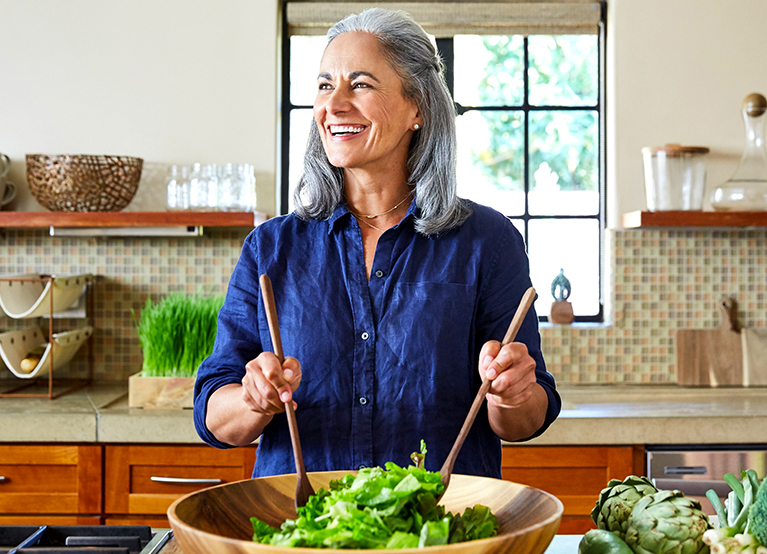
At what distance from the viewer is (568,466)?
7.10 feet

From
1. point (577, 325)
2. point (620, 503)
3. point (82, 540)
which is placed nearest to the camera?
point (620, 503)

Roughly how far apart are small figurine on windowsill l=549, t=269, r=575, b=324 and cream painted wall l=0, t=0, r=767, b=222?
291 millimetres

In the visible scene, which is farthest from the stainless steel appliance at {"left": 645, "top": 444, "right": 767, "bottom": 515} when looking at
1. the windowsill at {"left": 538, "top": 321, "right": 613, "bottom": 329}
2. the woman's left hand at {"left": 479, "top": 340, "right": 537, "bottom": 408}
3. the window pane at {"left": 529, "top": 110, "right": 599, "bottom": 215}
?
the woman's left hand at {"left": 479, "top": 340, "right": 537, "bottom": 408}

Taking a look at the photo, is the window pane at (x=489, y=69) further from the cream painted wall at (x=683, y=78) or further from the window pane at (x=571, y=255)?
the window pane at (x=571, y=255)

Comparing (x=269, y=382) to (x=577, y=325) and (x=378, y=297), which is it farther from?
(x=577, y=325)

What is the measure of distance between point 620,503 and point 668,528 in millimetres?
63

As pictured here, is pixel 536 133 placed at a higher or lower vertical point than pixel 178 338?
higher

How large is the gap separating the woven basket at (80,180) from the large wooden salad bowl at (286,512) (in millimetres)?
1834

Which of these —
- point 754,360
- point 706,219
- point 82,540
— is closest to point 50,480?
point 82,540

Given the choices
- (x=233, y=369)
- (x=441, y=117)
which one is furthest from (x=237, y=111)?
(x=233, y=369)

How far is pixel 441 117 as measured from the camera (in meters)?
1.38

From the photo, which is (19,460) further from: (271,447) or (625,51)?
(625,51)

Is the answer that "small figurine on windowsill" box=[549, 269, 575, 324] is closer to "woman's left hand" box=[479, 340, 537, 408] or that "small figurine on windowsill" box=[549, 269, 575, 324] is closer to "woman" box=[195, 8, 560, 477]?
"woman" box=[195, 8, 560, 477]

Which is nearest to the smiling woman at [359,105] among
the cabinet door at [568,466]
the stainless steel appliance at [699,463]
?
the cabinet door at [568,466]
